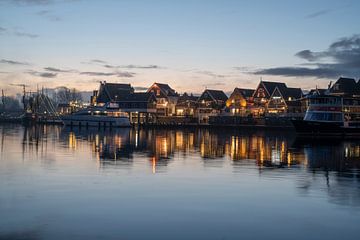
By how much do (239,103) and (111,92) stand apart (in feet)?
97.9

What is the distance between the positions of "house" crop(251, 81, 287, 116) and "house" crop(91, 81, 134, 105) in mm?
30204

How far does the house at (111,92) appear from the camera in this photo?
347 feet

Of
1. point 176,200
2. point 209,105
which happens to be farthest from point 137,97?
point 176,200

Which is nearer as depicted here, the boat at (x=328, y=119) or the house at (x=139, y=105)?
the boat at (x=328, y=119)

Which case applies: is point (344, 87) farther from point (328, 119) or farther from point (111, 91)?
point (111, 91)

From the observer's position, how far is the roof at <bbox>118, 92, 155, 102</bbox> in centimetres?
10075

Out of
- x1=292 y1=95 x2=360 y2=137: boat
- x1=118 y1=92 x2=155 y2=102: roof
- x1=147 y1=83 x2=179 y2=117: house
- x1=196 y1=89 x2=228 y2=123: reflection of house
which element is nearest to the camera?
x1=292 y1=95 x2=360 y2=137: boat

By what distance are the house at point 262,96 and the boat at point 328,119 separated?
30.6m

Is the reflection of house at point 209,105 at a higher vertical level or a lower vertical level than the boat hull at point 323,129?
higher

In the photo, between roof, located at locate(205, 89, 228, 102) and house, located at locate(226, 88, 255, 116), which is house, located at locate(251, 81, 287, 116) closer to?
house, located at locate(226, 88, 255, 116)

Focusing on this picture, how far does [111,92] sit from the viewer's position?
106688mm

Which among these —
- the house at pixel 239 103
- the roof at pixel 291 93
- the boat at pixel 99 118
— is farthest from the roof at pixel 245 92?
the boat at pixel 99 118

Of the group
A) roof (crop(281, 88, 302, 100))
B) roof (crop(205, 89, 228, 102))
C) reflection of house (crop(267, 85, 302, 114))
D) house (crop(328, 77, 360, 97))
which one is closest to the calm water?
house (crop(328, 77, 360, 97))

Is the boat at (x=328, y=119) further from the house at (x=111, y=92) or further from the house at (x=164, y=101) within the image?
the house at (x=111, y=92)
